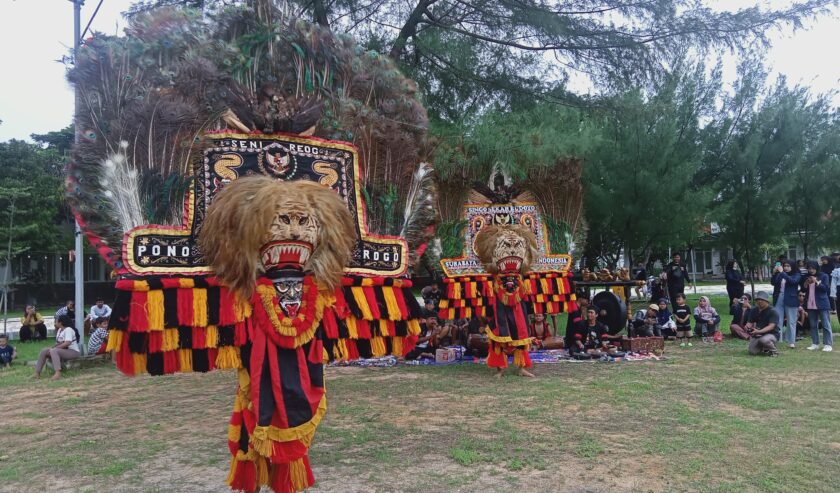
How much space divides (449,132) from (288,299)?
19.9 ft

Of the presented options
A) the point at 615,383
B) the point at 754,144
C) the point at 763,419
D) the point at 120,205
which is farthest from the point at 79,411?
the point at 754,144

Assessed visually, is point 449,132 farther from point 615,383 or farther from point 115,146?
point 115,146

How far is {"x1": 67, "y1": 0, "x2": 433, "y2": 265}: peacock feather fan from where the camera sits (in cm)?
316

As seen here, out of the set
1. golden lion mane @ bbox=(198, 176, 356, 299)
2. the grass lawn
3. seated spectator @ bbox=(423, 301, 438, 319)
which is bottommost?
the grass lawn

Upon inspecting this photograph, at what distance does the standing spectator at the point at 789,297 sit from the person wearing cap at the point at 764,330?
7.2 inches

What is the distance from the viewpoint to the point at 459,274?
26.4 ft

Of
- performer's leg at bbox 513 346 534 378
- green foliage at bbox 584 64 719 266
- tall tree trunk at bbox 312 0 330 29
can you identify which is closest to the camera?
performer's leg at bbox 513 346 534 378

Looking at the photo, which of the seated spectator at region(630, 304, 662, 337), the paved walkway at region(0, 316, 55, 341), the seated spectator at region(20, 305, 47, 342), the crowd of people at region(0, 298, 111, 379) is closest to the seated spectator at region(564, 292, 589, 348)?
the seated spectator at region(630, 304, 662, 337)

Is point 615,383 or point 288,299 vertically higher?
point 288,299

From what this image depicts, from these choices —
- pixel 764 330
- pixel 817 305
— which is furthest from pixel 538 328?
pixel 817 305

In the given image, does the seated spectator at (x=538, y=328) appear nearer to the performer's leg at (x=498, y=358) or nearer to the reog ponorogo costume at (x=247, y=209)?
the performer's leg at (x=498, y=358)

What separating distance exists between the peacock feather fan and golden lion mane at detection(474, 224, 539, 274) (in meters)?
3.66

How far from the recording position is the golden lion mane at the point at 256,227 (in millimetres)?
2859

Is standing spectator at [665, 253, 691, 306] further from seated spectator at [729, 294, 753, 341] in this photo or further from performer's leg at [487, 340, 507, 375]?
performer's leg at [487, 340, 507, 375]
